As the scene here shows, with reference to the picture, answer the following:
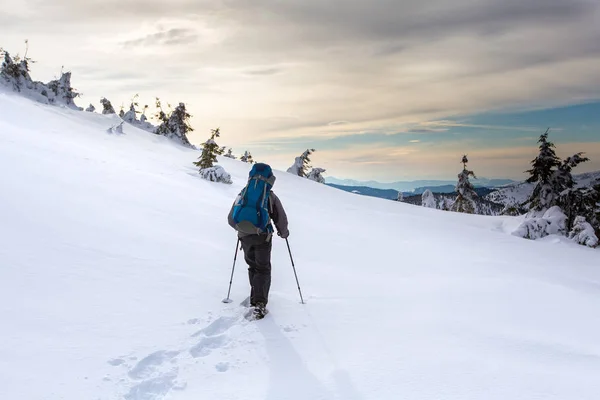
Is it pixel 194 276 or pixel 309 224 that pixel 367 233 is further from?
pixel 194 276

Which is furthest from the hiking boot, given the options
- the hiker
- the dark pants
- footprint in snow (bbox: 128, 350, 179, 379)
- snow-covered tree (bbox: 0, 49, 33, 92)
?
snow-covered tree (bbox: 0, 49, 33, 92)

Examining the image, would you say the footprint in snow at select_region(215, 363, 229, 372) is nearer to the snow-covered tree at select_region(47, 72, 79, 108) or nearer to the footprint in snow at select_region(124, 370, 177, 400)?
the footprint in snow at select_region(124, 370, 177, 400)

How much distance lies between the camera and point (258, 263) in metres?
5.55

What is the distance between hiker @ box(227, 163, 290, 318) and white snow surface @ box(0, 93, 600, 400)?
0.41m

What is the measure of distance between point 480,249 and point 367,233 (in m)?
3.92

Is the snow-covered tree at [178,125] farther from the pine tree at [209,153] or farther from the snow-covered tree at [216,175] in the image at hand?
the snow-covered tree at [216,175]

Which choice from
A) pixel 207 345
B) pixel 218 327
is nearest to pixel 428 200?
pixel 218 327

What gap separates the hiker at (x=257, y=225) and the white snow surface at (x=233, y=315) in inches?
16.2

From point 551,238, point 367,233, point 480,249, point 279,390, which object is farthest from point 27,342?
point 551,238

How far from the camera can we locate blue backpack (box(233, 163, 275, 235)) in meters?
5.40

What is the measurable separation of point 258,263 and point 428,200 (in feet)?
137

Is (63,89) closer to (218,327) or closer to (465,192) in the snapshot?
(218,327)

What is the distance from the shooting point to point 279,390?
11.4 ft

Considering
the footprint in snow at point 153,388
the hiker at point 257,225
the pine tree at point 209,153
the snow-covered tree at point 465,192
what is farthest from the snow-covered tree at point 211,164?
the snow-covered tree at point 465,192
